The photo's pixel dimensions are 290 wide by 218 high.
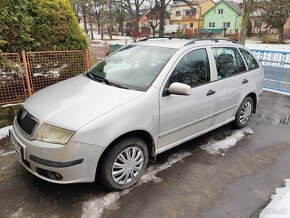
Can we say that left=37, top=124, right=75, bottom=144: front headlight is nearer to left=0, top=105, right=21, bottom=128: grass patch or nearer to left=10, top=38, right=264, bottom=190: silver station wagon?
left=10, top=38, right=264, bottom=190: silver station wagon

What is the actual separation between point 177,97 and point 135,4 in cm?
2768

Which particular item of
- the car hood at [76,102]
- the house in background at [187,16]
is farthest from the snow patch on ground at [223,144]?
the house in background at [187,16]

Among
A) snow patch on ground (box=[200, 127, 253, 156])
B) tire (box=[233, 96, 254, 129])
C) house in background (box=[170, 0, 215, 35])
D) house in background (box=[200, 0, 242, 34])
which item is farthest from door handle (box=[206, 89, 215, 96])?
house in background (box=[170, 0, 215, 35])

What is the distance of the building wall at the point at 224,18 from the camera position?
154 feet

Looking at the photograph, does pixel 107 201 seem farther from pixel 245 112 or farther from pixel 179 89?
pixel 245 112

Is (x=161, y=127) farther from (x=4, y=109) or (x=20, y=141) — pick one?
(x=4, y=109)

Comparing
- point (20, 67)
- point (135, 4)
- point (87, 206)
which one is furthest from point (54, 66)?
point (135, 4)

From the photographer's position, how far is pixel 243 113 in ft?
15.2

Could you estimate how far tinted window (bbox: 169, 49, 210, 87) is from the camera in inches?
127

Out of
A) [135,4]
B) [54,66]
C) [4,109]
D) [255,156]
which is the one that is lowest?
[255,156]

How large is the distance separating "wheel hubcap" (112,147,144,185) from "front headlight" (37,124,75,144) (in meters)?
0.62

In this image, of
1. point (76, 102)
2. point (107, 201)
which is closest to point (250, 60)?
point (76, 102)

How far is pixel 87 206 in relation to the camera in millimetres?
2656

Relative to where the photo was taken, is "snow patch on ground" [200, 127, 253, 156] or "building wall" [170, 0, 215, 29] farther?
"building wall" [170, 0, 215, 29]
